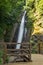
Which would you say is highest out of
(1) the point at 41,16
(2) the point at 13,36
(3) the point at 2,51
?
(1) the point at 41,16

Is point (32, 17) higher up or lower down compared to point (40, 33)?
higher up

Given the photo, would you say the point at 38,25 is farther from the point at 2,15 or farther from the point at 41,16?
the point at 2,15

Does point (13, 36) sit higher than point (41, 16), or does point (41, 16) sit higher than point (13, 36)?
point (41, 16)

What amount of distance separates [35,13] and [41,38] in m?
2.89

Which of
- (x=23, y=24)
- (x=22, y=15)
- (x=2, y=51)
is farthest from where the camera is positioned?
(x=22, y=15)

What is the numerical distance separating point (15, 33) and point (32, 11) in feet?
9.56

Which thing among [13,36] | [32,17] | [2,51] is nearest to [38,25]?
[32,17]

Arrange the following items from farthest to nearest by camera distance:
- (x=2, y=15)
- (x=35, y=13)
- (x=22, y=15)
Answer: (x=22, y=15) → (x=35, y=13) → (x=2, y=15)

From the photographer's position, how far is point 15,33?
898 inches

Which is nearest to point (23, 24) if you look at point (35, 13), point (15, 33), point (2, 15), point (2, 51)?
point (15, 33)

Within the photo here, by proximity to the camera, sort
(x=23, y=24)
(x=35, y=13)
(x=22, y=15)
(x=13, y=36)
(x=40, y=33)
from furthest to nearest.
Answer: (x=22, y=15)
(x=23, y=24)
(x=13, y=36)
(x=35, y=13)
(x=40, y=33)

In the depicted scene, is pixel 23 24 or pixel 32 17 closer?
pixel 32 17

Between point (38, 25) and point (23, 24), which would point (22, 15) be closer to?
point (23, 24)

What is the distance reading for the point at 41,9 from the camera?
61.2 ft
